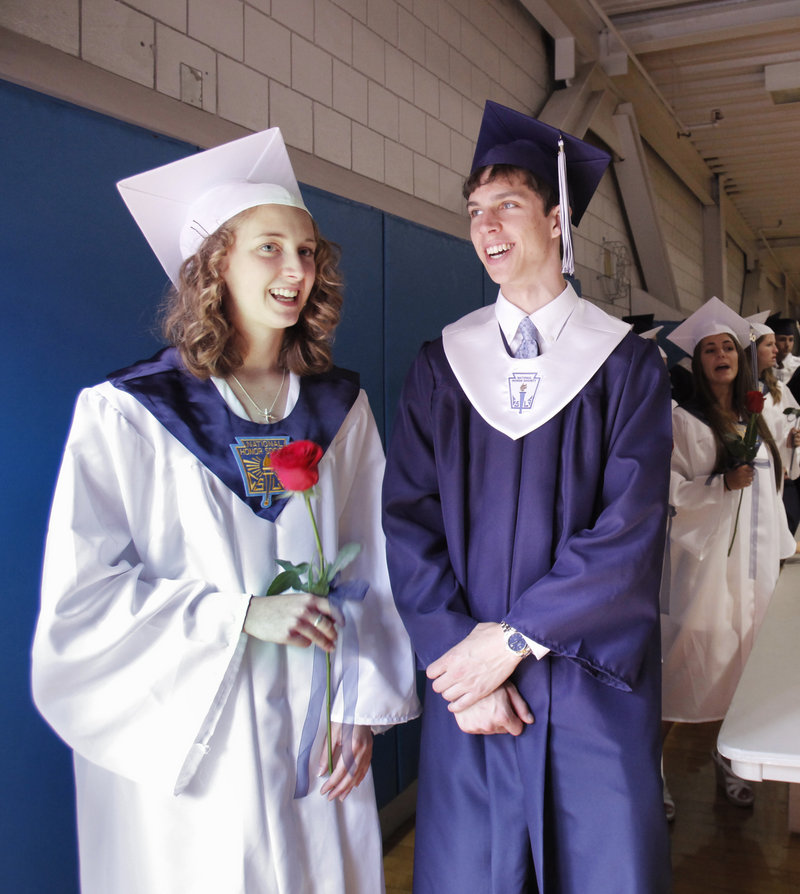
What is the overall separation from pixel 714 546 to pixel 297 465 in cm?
270

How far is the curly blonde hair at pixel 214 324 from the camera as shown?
5.02 feet

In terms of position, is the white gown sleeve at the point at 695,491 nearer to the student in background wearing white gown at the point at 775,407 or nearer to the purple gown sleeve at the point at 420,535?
the student in background wearing white gown at the point at 775,407

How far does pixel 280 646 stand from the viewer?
60.1 inches

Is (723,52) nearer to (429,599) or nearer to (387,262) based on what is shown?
(387,262)

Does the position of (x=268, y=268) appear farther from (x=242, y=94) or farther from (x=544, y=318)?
(x=242, y=94)

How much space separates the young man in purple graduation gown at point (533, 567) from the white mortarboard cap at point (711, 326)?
7.64ft

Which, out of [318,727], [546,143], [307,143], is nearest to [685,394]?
[307,143]

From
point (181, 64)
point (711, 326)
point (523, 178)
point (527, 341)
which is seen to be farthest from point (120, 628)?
point (711, 326)

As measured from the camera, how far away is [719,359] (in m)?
3.79

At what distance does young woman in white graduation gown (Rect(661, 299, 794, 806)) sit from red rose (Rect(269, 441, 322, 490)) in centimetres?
240

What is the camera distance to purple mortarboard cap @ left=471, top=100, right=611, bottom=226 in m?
1.76

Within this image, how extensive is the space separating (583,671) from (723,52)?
225 inches

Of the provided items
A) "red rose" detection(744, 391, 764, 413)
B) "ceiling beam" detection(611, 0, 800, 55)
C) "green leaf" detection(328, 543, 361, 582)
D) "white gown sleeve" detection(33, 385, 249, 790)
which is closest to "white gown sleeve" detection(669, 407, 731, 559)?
"red rose" detection(744, 391, 764, 413)

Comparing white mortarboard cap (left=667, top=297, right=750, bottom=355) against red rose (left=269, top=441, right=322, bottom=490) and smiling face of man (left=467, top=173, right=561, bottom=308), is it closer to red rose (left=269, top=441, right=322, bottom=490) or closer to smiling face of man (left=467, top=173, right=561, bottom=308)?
smiling face of man (left=467, top=173, right=561, bottom=308)
